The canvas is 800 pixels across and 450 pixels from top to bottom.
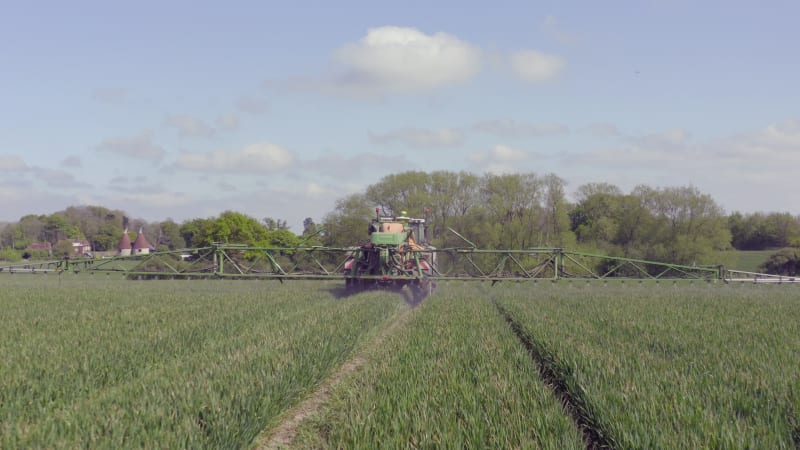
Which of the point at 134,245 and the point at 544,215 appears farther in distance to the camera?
the point at 134,245

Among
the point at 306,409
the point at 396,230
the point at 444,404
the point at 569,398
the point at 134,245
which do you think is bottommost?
the point at 306,409

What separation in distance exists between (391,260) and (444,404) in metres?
13.3

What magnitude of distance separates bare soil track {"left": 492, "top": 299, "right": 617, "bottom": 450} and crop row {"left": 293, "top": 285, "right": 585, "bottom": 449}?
0.32m

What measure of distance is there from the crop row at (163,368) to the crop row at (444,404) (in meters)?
0.80

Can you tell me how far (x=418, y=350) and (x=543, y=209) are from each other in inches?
1983

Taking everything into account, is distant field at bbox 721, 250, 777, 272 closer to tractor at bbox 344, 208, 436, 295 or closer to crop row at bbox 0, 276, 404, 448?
tractor at bbox 344, 208, 436, 295

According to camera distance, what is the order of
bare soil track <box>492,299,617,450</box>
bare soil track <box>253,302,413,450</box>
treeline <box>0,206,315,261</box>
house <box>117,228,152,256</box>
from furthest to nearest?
house <box>117,228,152,256</box>, treeline <box>0,206,315,261</box>, bare soil track <box>253,302,413,450</box>, bare soil track <box>492,299,617,450</box>

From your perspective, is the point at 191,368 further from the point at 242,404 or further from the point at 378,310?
the point at 378,310

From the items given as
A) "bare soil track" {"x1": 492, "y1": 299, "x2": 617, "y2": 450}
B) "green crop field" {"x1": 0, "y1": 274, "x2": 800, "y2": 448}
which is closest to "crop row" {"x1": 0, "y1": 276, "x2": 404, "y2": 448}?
"green crop field" {"x1": 0, "y1": 274, "x2": 800, "y2": 448}

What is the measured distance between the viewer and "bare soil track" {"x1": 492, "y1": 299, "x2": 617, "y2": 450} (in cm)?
600

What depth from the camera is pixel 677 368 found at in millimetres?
8070

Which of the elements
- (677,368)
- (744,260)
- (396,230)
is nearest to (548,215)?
(744,260)

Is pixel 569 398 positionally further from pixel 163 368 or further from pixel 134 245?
pixel 134 245

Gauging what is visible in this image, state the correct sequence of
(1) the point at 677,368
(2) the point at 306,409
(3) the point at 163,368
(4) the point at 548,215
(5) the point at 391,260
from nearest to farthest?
1. (2) the point at 306,409
2. (1) the point at 677,368
3. (3) the point at 163,368
4. (5) the point at 391,260
5. (4) the point at 548,215
